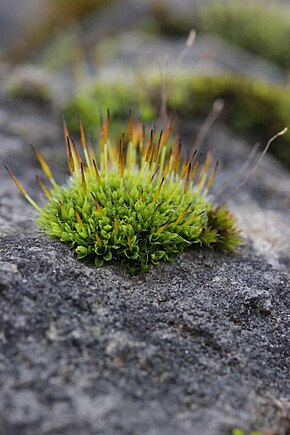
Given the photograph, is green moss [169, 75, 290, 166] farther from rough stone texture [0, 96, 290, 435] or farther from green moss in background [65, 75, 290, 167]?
rough stone texture [0, 96, 290, 435]

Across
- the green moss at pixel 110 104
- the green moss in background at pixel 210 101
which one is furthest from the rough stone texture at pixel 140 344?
the green moss in background at pixel 210 101

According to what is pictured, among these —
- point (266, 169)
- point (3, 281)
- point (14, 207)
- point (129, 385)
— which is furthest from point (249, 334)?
point (266, 169)

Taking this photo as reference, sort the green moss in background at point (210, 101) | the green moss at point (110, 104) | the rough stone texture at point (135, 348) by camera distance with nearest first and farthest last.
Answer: the rough stone texture at point (135, 348) → the green moss at point (110, 104) → the green moss in background at point (210, 101)

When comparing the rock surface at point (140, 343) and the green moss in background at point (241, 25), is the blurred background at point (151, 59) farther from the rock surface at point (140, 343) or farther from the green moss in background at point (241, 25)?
the rock surface at point (140, 343)

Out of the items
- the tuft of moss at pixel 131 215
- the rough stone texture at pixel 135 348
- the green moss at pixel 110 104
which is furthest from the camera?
the green moss at pixel 110 104

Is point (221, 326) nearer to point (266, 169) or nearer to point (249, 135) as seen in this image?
point (266, 169)
